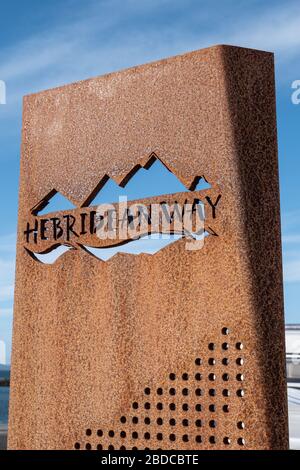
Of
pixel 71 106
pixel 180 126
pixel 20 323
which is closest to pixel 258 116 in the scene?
pixel 180 126

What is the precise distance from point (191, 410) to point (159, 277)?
1.15m

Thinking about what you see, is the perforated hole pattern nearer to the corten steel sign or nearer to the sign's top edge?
the corten steel sign

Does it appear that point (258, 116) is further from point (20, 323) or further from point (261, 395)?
point (20, 323)

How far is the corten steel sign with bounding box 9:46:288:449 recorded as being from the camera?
17.3 ft

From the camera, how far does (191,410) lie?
5391 mm

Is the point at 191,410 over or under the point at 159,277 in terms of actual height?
under

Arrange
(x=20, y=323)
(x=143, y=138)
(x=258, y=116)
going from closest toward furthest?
1. (x=258, y=116)
2. (x=143, y=138)
3. (x=20, y=323)

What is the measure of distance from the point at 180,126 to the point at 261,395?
2404 mm

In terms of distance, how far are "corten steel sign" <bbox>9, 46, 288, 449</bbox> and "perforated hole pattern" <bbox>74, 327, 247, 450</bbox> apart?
0.04 ft

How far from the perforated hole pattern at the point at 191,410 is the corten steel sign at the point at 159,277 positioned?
1 centimetres

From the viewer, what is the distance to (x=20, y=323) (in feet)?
21.7

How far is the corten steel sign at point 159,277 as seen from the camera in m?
5.26

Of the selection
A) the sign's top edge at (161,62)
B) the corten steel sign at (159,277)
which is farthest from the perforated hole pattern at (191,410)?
the sign's top edge at (161,62)

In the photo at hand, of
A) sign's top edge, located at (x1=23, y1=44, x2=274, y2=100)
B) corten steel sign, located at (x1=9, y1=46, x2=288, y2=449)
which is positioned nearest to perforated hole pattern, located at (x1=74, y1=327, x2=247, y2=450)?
corten steel sign, located at (x1=9, y1=46, x2=288, y2=449)
